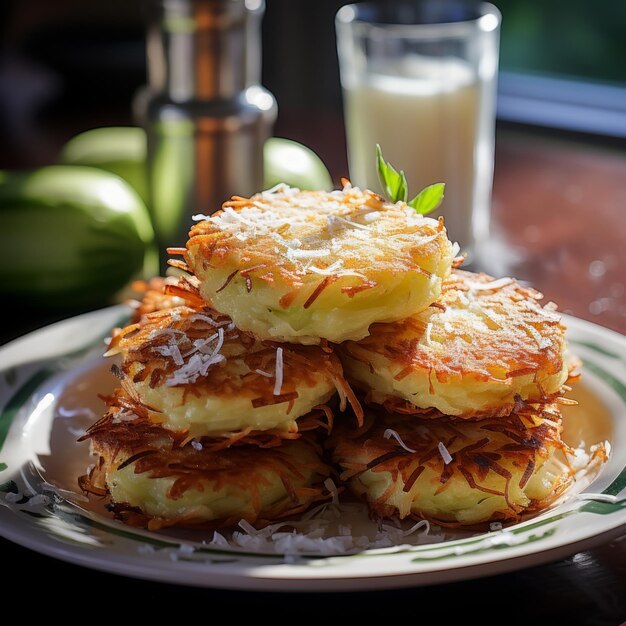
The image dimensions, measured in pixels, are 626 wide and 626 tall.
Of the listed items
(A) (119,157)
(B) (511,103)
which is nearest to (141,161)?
(A) (119,157)

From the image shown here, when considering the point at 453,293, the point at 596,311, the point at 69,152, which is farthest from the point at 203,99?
the point at 453,293

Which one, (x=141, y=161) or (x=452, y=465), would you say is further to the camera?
(x=141, y=161)

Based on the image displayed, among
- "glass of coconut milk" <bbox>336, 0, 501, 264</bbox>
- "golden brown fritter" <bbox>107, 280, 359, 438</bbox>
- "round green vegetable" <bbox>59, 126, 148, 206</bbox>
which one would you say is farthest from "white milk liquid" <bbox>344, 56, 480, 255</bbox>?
"golden brown fritter" <bbox>107, 280, 359, 438</bbox>

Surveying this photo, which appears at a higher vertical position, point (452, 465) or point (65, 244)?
point (452, 465)

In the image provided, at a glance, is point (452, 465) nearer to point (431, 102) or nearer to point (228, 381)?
point (228, 381)

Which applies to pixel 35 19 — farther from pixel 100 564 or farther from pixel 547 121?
pixel 100 564

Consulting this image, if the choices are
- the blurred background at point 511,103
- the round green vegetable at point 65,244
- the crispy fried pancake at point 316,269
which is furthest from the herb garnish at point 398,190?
the round green vegetable at point 65,244
